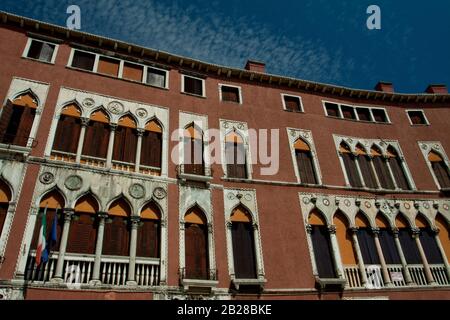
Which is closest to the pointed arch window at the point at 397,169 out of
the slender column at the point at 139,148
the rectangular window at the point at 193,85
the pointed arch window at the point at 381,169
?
the pointed arch window at the point at 381,169

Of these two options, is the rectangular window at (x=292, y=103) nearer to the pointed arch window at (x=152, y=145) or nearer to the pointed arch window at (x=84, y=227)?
the pointed arch window at (x=152, y=145)

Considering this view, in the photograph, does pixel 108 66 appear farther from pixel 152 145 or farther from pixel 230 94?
pixel 230 94

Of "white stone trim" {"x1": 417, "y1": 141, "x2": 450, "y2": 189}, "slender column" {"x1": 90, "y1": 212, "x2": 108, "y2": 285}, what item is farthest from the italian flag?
"white stone trim" {"x1": 417, "y1": 141, "x2": 450, "y2": 189}

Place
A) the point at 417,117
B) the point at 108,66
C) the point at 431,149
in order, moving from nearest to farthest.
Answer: the point at 108,66, the point at 431,149, the point at 417,117

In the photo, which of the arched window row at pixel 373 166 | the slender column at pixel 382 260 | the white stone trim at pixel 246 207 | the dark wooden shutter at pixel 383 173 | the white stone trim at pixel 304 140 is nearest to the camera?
the white stone trim at pixel 246 207

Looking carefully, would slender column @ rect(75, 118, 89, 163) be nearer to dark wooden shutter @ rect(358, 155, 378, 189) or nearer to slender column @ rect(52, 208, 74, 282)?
slender column @ rect(52, 208, 74, 282)

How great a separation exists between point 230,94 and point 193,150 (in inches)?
158

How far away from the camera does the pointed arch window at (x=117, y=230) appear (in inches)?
429

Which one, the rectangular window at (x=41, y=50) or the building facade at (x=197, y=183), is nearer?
the building facade at (x=197, y=183)

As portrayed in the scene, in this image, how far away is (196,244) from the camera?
1200cm

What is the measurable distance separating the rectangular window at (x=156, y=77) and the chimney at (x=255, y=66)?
4784 mm

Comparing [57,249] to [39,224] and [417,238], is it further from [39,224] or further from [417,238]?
[417,238]

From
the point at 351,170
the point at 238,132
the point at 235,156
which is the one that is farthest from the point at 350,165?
the point at 235,156
